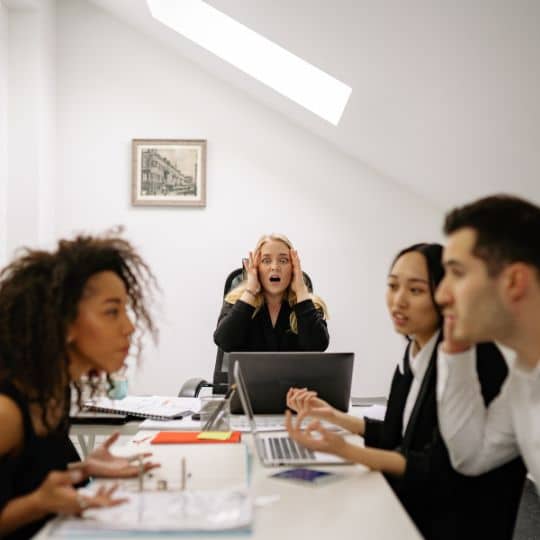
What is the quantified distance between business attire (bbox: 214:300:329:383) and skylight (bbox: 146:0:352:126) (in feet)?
5.16

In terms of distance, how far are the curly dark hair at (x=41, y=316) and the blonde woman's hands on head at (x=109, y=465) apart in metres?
0.16

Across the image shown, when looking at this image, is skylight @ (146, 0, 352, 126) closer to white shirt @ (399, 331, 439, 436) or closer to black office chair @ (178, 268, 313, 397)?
black office chair @ (178, 268, 313, 397)

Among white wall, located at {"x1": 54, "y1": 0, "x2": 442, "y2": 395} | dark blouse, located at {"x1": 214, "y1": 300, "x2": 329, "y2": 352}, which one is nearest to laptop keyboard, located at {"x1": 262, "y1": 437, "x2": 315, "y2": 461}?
dark blouse, located at {"x1": 214, "y1": 300, "x2": 329, "y2": 352}

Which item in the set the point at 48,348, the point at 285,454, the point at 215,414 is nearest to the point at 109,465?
the point at 48,348

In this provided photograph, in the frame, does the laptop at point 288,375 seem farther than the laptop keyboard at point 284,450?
Yes

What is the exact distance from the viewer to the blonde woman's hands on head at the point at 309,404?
1814mm

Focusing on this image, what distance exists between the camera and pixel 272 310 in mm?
2926

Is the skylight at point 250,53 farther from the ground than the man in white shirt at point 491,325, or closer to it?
farther from the ground

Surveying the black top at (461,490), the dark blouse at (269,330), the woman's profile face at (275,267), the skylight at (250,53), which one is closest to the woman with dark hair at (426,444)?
the black top at (461,490)

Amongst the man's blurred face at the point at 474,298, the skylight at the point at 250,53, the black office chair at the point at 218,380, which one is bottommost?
the black office chair at the point at 218,380

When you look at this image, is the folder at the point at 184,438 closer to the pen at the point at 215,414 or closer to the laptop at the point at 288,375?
the pen at the point at 215,414

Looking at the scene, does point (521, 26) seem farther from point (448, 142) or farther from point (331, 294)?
point (331, 294)

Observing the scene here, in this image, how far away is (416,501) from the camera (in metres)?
1.48

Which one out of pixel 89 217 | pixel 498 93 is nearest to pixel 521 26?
pixel 498 93
